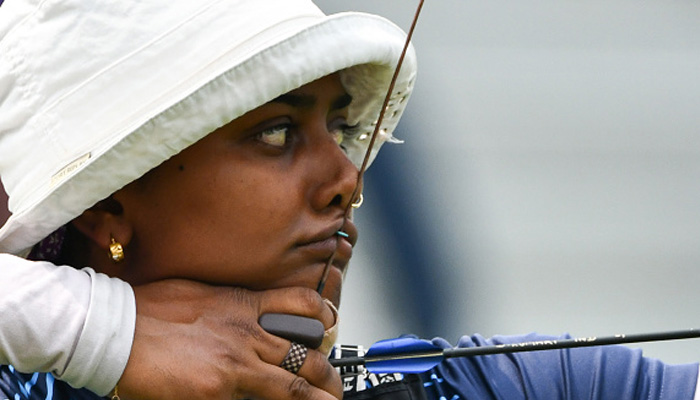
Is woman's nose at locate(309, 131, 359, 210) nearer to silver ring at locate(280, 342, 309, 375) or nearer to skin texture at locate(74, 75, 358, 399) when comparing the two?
skin texture at locate(74, 75, 358, 399)

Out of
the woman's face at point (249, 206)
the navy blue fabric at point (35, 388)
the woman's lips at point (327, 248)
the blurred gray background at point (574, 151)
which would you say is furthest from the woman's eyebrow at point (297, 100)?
the blurred gray background at point (574, 151)

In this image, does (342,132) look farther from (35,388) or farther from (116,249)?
(35,388)

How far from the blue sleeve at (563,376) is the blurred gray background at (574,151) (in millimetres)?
979

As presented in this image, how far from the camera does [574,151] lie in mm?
2775

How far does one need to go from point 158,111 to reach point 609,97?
1634mm

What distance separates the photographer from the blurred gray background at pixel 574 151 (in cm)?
270

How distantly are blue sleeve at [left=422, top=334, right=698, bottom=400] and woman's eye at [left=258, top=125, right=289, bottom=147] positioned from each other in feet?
1.18

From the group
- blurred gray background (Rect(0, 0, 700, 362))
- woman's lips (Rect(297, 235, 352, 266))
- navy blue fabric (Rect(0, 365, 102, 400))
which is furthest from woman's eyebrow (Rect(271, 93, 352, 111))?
blurred gray background (Rect(0, 0, 700, 362))

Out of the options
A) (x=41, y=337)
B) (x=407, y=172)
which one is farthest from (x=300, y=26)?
(x=407, y=172)

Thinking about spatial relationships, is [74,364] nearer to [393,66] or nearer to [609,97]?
[393,66]

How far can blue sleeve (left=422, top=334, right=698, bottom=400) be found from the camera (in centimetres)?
161

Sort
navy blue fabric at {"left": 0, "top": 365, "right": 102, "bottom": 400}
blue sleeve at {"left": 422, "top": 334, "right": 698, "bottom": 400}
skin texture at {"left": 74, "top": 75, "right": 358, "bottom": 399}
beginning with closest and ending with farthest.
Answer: skin texture at {"left": 74, "top": 75, "right": 358, "bottom": 399} < navy blue fabric at {"left": 0, "top": 365, "right": 102, "bottom": 400} < blue sleeve at {"left": 422, "top": 334, "right": 698, "bottom": 400}

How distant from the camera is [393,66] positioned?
1588 millimetres

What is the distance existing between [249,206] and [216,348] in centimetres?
17
